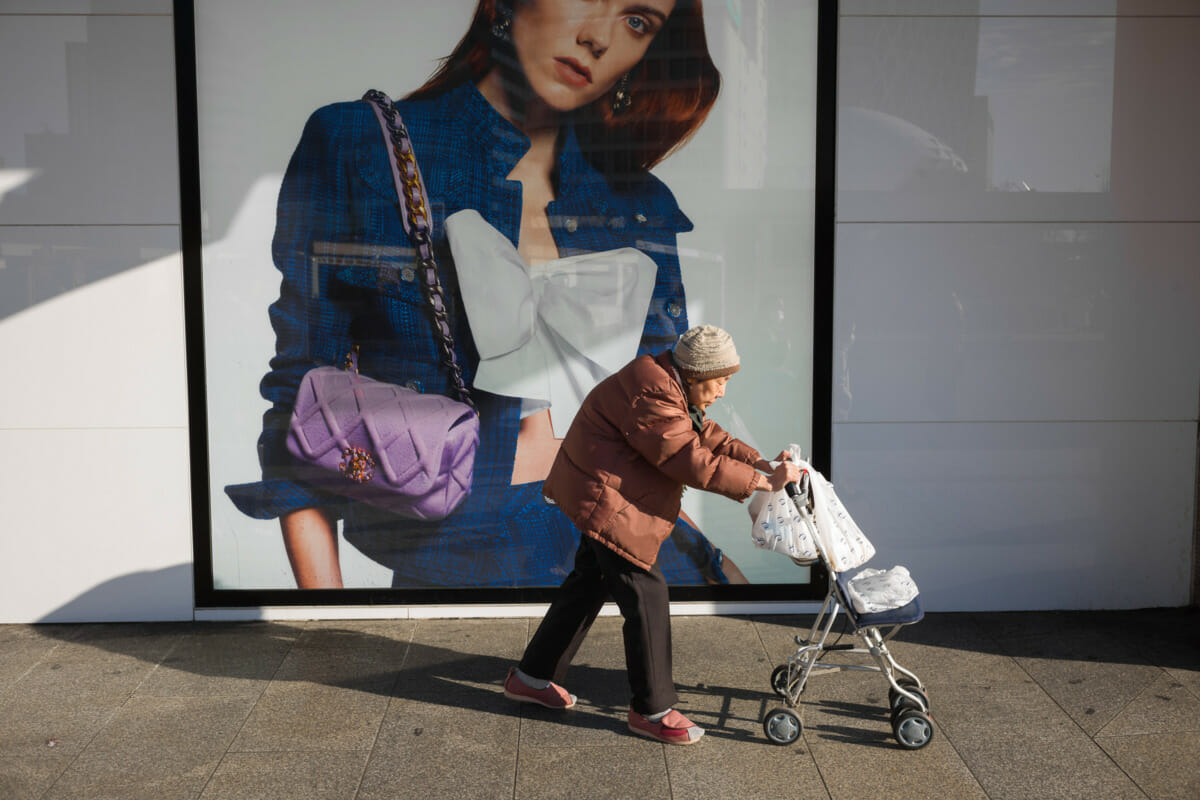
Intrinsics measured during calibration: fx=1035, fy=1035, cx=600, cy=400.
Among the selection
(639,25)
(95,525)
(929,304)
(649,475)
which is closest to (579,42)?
(639,25)

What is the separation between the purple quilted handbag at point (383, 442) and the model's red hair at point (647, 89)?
1.50m

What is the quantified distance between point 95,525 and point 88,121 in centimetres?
207

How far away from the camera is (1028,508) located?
553cm

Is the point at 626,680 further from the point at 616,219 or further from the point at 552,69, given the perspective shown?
the point at 552,69

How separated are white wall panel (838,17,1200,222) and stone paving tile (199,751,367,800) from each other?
11.5ft

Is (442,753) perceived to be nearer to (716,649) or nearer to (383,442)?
(716,649)

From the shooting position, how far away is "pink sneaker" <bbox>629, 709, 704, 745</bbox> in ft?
13.5

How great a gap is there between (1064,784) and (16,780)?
3877mm

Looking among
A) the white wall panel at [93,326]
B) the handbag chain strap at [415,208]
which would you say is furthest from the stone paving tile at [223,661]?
the handbag chain strap at [415,208]

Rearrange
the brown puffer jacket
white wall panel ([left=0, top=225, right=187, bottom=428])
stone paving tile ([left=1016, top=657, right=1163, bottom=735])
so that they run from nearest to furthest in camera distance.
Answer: the brown puffer jacket
stone paving tile ([left=1016, top=657, right=1163, bottom=735])
white wall panel ([left=0, top=225, right=187, bottom=428])

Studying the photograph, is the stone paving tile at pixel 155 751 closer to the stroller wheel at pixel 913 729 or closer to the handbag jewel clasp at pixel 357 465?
the handbag jewel clasp at pixel 357 465

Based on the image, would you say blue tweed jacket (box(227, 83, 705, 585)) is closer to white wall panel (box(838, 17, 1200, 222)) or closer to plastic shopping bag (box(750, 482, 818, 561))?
white wall panel (box(838, 17, 1200, 222))

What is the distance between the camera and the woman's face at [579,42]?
17.0 ft

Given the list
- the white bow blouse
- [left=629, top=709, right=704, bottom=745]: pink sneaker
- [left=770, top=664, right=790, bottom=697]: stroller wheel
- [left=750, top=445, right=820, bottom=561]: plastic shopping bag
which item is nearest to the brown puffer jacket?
[left=750, top=445, right=820, bottom=561]: plastic shopping bag
